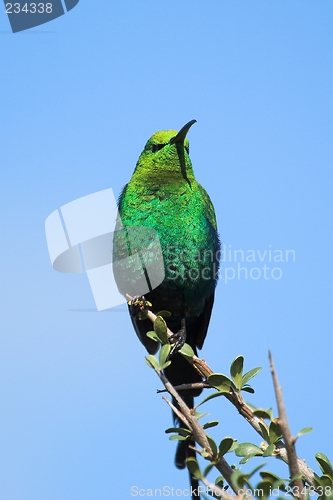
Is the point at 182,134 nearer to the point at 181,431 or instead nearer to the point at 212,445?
the point at 181,431

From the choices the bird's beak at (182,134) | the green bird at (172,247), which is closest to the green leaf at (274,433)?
the green bird at (172,247)

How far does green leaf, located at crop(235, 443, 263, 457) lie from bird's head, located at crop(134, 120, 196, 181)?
134 inches

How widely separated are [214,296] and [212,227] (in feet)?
2.33

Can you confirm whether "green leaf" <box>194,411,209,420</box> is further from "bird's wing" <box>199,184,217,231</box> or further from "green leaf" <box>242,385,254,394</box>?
"bird's wing" <box>199,184,217,231</box>

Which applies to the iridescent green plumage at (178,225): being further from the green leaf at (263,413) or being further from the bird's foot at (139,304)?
the green leaf at (263,413)

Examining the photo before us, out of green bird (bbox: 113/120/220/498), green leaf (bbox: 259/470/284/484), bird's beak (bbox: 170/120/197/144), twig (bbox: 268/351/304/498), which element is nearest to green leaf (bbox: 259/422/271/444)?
green leaf (bbox: 259/470/284/484)

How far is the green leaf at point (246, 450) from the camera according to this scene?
2.69 m

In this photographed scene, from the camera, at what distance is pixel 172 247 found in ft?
17.1

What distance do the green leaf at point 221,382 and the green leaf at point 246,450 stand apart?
399 mm

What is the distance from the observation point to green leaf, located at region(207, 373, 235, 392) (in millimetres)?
3078

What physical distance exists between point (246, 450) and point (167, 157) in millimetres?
3735

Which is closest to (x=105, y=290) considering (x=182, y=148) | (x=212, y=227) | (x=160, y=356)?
(x=212, y=227)

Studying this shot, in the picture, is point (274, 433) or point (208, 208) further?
point (208, 208)

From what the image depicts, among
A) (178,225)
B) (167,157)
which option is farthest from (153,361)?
(167,157)
